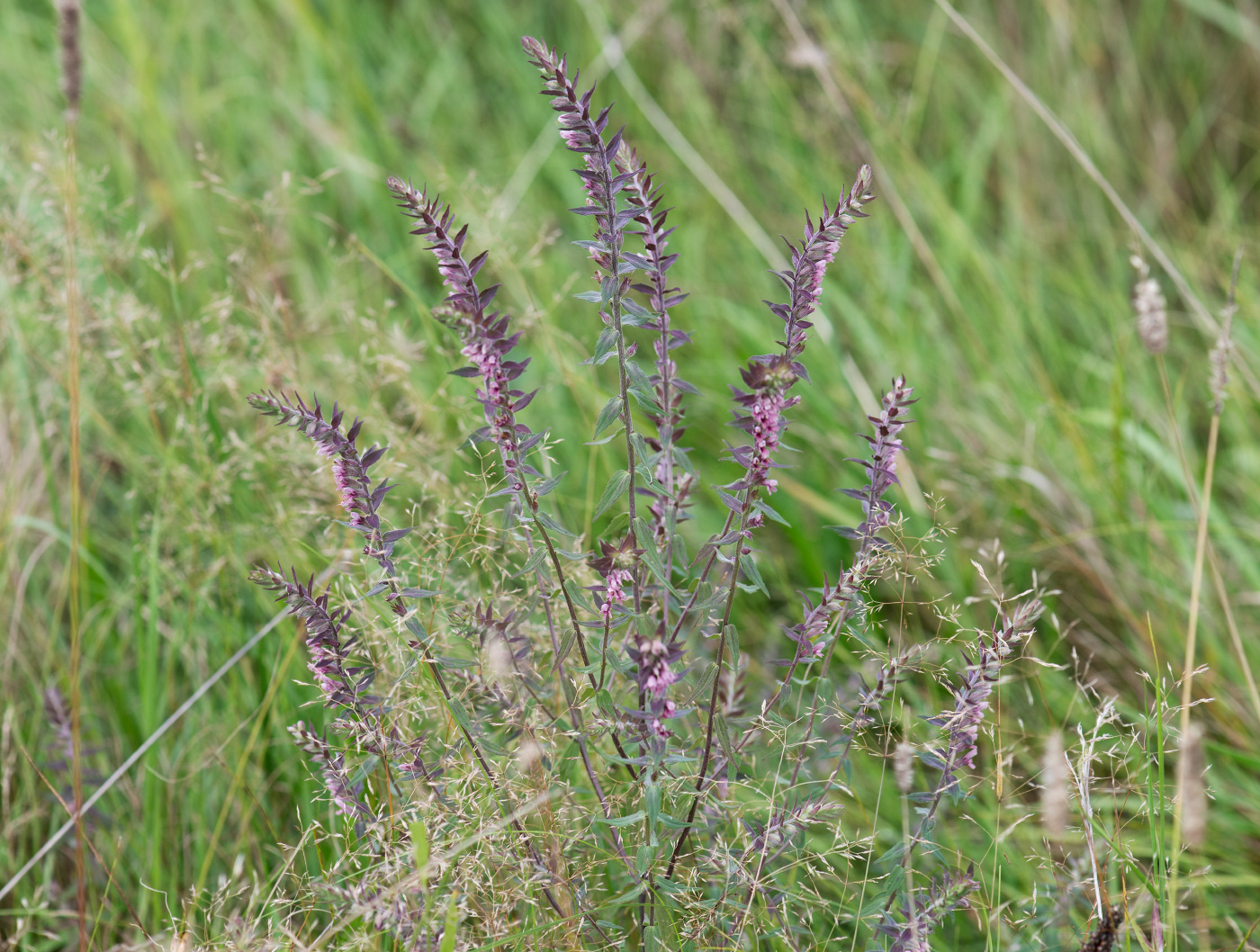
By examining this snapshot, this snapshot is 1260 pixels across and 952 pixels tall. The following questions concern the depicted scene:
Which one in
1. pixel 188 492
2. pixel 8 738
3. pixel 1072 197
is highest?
pixel 1072 197

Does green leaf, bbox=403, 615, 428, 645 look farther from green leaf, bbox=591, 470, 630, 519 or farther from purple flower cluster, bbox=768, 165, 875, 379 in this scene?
purple flower cluster, bbox=768, 165, 875, 379

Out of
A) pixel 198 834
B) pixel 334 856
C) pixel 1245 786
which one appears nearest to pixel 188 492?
pixel 198 834

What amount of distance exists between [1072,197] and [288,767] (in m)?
3.03

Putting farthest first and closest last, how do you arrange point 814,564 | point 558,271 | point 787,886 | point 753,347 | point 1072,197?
point 1072,197
point 558,271
point 753,347
point 814,564
point 787,886

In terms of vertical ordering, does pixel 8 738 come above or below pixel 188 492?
below

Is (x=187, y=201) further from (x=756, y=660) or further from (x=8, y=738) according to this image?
(x=756, y=660)

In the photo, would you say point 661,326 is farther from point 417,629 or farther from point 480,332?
point 417,629

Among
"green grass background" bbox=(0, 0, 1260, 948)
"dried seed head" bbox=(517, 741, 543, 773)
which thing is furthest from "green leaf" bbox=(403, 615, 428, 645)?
"green grass background" bbox=(0, 0, 1260, 948)

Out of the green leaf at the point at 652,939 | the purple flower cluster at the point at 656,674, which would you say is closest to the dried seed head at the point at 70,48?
the purple flower cluster at the point at 656,674

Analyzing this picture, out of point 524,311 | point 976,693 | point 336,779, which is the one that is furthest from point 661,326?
point 524,311

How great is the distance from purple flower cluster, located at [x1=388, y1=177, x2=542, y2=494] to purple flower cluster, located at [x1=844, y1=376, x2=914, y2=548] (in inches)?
15.6

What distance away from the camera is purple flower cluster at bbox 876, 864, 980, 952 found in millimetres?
1193

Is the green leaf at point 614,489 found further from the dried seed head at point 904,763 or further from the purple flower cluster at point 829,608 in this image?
the dried seed head at point 904,763

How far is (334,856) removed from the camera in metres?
1.60
